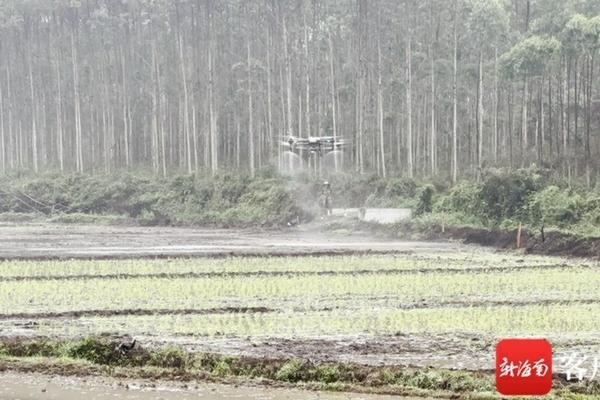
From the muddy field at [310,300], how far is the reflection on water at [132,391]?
1.18ft

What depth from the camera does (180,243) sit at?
38219mm

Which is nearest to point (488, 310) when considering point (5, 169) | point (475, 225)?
point (475, 225)

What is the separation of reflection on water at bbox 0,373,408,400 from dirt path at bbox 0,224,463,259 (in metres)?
18.4

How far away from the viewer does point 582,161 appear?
4241cm

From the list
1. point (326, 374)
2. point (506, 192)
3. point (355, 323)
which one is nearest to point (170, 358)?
point (326, 374)

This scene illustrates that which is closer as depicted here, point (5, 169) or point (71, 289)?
point (71, 289)

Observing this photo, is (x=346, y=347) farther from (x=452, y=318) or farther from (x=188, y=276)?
(x=188, y=276)

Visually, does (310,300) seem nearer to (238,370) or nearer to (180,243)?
(238,370)

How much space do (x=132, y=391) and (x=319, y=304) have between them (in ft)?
27.2

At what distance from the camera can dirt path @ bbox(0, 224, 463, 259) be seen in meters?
32.6

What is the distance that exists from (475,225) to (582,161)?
626cm

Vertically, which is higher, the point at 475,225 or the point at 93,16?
the point at 93,16

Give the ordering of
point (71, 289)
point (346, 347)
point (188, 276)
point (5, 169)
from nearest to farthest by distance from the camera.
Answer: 1. point (346, 347)
2. point (71, 289)
3. point (188, 276)
4. point (5, 169)

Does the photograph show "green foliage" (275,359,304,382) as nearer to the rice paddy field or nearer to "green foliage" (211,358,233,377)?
"green foliage" (211,358,233,377)
